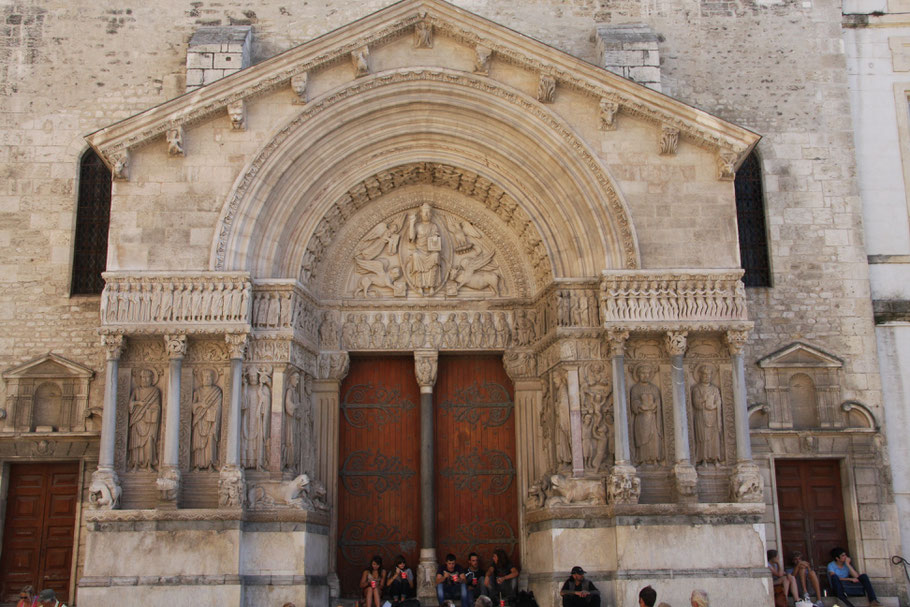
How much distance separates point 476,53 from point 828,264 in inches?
256

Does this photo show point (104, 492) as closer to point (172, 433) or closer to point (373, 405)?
point (172, 433)

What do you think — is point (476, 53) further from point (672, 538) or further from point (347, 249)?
point (672, 538)

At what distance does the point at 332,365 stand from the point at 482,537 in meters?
3.36

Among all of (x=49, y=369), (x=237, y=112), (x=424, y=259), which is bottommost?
(x=49, y=369)

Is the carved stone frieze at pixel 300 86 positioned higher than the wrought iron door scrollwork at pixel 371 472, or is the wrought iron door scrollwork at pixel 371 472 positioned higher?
the carved stone frieze at pixel 300 86

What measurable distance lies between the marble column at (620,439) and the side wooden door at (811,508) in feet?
10.8

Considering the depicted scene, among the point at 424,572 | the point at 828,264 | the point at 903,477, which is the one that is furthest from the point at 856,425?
the point at 424,572

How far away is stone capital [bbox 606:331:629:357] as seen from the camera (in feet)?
43.8

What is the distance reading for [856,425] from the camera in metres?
15.1

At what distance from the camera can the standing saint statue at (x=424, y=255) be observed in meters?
15.1

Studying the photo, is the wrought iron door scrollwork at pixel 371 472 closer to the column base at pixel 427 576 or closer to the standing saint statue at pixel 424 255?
the column base at pixel 427 576

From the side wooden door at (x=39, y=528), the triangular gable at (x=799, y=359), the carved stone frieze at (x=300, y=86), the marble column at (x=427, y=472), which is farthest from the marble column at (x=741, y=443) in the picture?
the side wooden door at (x=39, y=528)

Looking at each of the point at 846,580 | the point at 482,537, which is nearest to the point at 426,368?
the point at 482,537

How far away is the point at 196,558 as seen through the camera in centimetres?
1236
